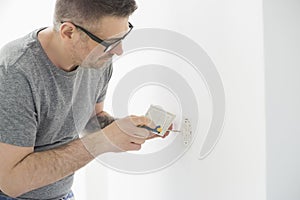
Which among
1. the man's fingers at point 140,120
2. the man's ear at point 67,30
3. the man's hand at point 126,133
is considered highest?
the man's ear at point 67,30

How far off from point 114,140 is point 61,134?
26 centimetres

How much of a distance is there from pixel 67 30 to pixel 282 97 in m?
0.62

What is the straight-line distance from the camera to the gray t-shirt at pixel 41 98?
1044 millimetres

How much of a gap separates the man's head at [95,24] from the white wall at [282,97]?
1.25 ft

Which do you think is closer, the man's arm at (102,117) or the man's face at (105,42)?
the man's face at (105,42)

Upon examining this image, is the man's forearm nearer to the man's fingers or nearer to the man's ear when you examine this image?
the man's fingers

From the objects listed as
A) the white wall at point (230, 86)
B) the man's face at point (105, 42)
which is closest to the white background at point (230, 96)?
the white wall at point (230, 86)

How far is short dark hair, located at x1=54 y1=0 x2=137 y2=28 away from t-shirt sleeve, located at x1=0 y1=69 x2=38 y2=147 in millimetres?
209

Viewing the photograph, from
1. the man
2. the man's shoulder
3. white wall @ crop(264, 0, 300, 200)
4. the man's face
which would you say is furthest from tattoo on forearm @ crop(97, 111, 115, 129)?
white wall @ crop(264, 0, 300, 200)

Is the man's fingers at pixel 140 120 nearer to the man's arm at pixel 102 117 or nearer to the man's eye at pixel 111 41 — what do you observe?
the man's arm at pixel 102 117

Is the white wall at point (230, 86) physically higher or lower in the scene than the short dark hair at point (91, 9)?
lower

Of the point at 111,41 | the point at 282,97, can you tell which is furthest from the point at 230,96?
the point at 111,41

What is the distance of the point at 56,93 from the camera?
1176mm

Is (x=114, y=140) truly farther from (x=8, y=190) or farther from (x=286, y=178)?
(x=286, y=178)
